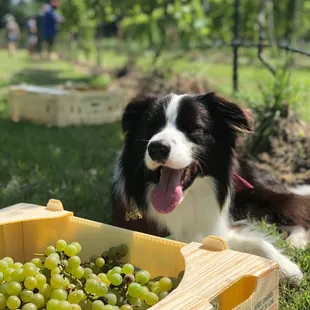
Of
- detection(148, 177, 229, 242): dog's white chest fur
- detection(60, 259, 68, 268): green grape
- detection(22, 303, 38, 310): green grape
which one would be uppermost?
detection(22, 303, 38, 310): green grape

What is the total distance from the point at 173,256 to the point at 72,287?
43 centimetres

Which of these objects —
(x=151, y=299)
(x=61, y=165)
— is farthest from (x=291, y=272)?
(x=61, y=165)

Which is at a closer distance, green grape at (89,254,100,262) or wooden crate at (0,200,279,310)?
wooden crate at (0,200,279,310)

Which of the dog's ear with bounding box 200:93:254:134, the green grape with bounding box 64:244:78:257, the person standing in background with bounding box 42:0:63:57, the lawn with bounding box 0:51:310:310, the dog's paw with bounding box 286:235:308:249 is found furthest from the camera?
the person standing in background with bounding box 42:0:63:57

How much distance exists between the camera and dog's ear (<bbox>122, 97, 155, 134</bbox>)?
2.95 meters

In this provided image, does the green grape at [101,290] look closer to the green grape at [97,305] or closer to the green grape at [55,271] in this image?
the green grape at [97,305]

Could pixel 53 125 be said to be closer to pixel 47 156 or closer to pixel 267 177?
pixel 47 156

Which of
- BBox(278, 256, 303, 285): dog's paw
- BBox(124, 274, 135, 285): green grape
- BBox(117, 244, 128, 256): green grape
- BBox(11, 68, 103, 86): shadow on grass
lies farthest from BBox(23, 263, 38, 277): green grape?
BBox(11, 68, 103, 86): shadow on grass

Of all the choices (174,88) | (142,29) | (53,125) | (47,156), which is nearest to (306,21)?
(142,29)

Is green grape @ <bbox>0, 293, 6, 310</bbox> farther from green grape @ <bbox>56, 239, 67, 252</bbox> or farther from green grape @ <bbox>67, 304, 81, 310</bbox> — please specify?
green grape @ <bbox>56, 239, 67, 252</bbox>

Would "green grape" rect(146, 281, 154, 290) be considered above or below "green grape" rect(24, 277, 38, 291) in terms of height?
below

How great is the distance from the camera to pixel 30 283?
1756 millimetres

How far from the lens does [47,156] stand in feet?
16.5

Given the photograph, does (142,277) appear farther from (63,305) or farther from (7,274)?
(7,274)
